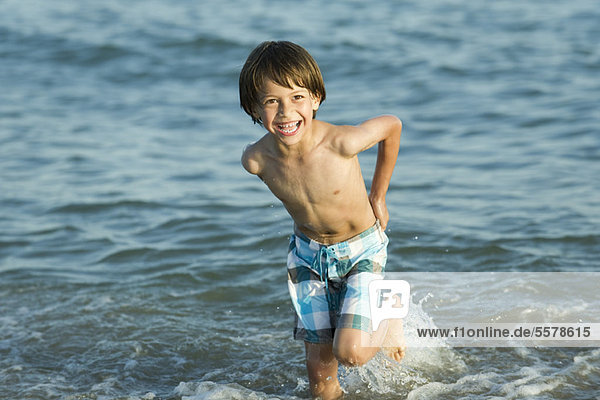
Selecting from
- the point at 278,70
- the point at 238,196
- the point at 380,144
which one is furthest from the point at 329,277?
the point at 238,196

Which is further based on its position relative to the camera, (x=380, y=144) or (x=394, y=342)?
(x=394, y=342)

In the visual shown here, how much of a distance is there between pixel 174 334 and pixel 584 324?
2.47 m

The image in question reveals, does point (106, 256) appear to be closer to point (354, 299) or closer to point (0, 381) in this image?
point (0, 381)

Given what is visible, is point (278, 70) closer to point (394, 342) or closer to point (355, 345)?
point (355, 345)

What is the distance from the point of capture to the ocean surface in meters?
4.47

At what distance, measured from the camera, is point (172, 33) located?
567 inches

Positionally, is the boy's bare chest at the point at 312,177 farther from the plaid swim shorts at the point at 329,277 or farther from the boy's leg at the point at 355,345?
the boy's leg at the point at 355,345

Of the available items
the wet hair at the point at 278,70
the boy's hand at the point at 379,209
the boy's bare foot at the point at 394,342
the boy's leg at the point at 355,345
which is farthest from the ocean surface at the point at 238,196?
the wet hair at the point at 278,70

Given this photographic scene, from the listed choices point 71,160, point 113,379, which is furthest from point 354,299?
point 71,160

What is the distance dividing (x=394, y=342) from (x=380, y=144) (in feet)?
3.19

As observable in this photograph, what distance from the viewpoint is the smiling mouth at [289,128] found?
349cm

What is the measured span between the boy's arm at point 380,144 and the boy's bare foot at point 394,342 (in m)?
0.49

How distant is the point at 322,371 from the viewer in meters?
3.94

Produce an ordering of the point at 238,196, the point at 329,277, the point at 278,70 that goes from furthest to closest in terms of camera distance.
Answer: the point at 238,196 → the point at 329,277 → the point at 278,70
